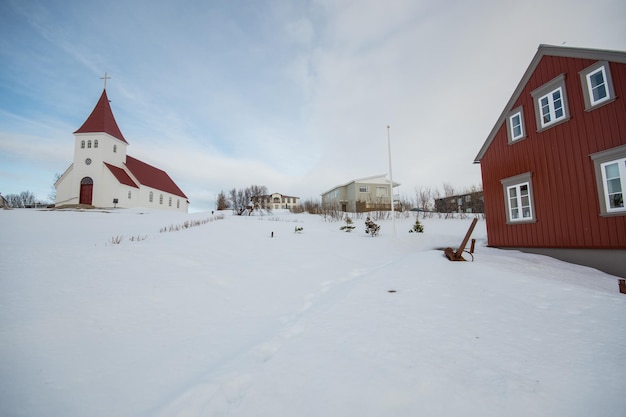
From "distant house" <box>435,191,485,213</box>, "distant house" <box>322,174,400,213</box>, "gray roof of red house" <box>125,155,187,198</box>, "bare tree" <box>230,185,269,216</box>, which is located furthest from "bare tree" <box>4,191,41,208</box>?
"distant house" <box>435,191,485,213</box>

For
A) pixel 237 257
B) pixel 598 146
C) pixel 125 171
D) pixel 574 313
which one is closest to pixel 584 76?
pixel 598 146

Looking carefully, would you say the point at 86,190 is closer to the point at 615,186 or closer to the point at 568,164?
the point at 568,164

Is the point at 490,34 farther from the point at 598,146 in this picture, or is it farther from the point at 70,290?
the point at 70,290

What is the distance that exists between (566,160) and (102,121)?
129ft

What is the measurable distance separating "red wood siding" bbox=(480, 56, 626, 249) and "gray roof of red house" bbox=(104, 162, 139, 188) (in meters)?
34.3

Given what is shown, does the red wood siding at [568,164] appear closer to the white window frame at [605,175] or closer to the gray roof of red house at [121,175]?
the white window frame at [605,175]

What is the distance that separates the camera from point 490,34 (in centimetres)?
1259

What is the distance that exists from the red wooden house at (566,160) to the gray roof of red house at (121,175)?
112 ft

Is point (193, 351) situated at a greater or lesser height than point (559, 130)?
lesser

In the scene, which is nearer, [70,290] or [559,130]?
[70,290]

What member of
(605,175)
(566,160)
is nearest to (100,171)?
(566,160)

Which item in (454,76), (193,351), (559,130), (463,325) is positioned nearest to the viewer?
(193,351)

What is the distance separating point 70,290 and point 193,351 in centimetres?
272

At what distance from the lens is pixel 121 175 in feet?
95.7
